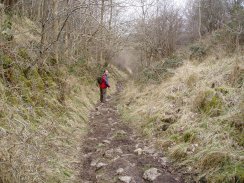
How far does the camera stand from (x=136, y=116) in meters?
8.34

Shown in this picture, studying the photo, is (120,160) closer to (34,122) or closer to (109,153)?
(109,153)

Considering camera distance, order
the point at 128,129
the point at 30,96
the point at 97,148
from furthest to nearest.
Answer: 1. the point at 128,129
2. the point at 30,96
3. the point at 97,148

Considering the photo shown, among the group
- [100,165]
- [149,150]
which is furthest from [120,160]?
[149,150]

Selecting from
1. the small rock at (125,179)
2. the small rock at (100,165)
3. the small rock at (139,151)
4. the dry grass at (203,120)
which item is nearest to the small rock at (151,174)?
the small rock at (125,179)

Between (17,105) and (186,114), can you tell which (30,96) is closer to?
(17,105)

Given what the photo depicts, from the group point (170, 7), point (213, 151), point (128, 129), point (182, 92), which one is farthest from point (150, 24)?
point (213, 151)

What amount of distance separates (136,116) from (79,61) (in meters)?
7.87

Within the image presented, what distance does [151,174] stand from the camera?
4344mm

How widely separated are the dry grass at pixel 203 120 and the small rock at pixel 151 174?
0.56 meters

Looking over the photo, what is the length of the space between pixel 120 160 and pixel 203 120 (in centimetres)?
210

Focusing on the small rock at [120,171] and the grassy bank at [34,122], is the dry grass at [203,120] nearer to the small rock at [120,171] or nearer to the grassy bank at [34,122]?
the small rock at [120,171]

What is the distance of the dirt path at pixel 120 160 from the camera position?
4288 mm

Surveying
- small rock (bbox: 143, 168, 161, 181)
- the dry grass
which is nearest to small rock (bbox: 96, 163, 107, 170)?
small rock (bbox: 143, 168, 161, 181)

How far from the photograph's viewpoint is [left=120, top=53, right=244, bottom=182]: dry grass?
419 cm
